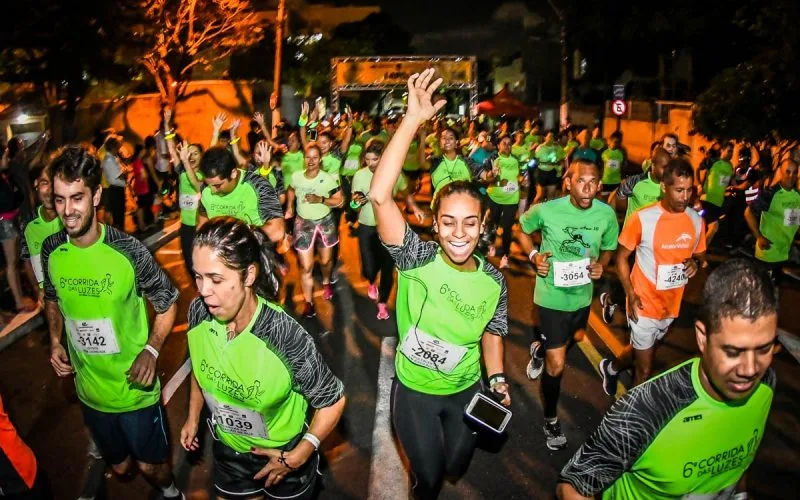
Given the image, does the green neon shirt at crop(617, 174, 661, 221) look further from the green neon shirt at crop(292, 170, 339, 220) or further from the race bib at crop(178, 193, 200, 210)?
the race bib at crop(178, 193, 200, 210)

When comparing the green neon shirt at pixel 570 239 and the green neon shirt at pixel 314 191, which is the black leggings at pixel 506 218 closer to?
the green neon shirt at pixel 314 191

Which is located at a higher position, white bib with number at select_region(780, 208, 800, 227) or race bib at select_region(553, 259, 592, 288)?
race bib at select_region(553, 259, 592, 288)

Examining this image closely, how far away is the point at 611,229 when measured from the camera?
5277 millimetres

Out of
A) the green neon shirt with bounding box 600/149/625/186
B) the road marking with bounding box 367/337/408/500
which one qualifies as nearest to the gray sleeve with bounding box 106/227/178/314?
the road marking with bounding box 367/337/408/500

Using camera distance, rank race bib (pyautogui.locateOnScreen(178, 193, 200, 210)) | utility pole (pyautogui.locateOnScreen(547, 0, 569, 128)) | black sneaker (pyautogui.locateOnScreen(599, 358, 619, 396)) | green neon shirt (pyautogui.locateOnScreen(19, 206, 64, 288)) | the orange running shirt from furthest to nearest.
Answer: utility pole (pyautogui.locateOnScreen(547, 0, 569, 128)) → race bib (pyautogui.locateOnScreen(178, 193, 200, 210)) → green neon shirt (pyautogui.locateOnScreen(19, 206, 64, 288)) → black sneaker (pyautogui.locateOnScreen(599, 358, 619, 396)) → the orange running shirt

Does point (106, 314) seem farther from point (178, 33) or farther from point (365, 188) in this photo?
point (178, 33)

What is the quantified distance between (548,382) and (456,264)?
7.09 ft

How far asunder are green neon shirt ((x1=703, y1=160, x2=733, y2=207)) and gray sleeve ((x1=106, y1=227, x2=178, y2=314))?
9848mm

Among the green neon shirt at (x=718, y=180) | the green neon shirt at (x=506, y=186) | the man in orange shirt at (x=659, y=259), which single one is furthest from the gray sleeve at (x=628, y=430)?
the green neon shirt at (x=718, y=180)

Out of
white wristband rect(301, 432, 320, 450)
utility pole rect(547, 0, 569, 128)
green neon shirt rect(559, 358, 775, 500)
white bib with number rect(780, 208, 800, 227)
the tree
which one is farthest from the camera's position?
utility pole rect(547, 0, 569, 128)

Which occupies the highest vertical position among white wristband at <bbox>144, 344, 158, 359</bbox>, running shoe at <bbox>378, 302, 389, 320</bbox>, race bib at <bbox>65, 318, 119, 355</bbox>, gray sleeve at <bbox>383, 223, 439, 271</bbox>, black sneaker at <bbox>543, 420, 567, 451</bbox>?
gray sleeve at <bbox>383, 223, 439, 271</bbox>

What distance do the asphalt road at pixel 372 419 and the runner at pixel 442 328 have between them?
304 mm

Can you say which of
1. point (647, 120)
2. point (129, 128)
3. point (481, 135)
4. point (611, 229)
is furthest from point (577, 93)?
point (611, 229)

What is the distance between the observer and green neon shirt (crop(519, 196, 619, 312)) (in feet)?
16.9
